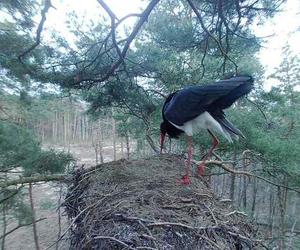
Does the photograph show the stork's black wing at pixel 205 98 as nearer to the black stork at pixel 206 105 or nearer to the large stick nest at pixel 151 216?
the black stork at pixel 206 105

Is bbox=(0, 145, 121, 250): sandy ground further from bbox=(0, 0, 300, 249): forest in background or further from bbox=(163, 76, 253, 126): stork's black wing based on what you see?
bbox=(163, 76, 253, 126): stork's black wing

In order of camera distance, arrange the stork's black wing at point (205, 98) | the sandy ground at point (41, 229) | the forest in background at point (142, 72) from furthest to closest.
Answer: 1. the sandy ground at point (41, 229)
2. the forest in background at point (142, 72)
3. the stork's black wing at point (205, 98)

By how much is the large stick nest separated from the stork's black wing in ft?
2.03

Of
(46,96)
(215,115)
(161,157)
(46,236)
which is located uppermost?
(46,96)

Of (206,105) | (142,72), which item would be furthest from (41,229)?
(206,105)

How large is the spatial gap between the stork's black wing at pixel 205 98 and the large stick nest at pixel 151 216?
0.62 m

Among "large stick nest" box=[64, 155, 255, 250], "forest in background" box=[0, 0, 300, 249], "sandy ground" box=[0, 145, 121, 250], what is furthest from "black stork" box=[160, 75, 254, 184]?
"sandy ground" box=[0, 145, 121, 250]

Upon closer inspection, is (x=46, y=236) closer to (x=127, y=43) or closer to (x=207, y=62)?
(x=207, y=62)

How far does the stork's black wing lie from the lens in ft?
9.89

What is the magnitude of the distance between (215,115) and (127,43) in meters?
1.15

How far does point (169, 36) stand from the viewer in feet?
15.6

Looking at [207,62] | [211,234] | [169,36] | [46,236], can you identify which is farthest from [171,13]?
[46,236]

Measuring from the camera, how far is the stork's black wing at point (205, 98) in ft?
9.89

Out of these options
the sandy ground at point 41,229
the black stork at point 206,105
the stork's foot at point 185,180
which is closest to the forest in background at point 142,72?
the black stork at point 206,105
